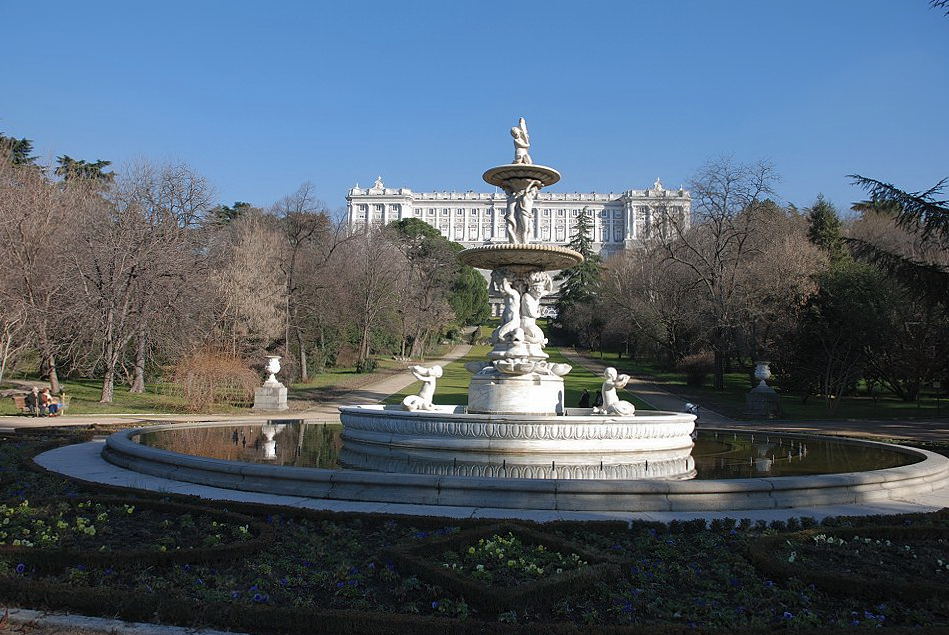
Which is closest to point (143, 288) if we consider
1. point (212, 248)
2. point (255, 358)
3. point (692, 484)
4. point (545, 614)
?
point (255, 358)

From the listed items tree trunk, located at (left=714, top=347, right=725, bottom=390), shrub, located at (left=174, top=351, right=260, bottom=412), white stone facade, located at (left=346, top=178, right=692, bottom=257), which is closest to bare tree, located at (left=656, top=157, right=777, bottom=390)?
tree trunk, located at (left=714, top=347, right=725, bottom=390)

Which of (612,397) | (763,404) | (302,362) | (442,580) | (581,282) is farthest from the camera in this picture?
(581,282)

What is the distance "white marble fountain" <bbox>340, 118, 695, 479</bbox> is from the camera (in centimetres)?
1073

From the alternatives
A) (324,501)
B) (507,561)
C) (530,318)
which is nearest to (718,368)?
(530,318)

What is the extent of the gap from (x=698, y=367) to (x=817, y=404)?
7784 mm

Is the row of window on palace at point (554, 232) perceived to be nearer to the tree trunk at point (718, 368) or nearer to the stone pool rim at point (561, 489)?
the tree trunk at point (718, 368)

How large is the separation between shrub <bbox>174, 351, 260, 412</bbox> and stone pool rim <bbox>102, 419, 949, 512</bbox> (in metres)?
13.8

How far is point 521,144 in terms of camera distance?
615 inches

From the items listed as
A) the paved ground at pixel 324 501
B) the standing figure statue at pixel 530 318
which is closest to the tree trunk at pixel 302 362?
the paved ground at pixel 324 501

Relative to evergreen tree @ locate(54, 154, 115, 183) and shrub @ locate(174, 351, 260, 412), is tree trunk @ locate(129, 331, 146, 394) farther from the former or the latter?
evergreen tree @ locate(54, 154, 115, 183)

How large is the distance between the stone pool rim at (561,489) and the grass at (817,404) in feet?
53.7

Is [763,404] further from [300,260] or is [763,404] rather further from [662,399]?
[300,260]

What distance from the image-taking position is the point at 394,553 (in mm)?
5684

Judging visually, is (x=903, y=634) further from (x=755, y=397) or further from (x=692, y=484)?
(x=755, y=397)
